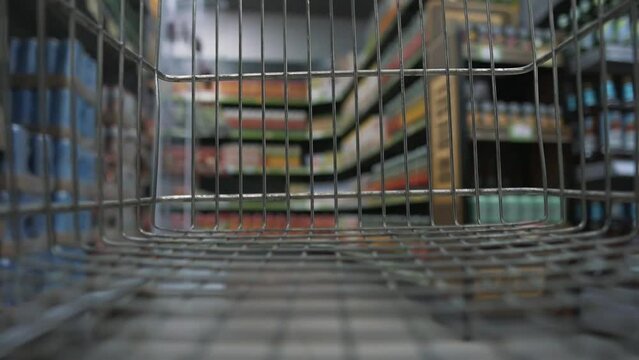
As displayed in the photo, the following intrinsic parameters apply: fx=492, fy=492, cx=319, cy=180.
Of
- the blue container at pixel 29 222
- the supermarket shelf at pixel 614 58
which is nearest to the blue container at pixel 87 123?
the blue container at pixel 29 222

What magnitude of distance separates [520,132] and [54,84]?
6.69 feet

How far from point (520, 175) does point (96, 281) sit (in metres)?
2.65

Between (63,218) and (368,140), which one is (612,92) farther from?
(63,218)

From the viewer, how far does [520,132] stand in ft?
7.76

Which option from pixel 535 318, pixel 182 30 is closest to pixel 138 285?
pixel 535 318

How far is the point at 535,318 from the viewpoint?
36cm

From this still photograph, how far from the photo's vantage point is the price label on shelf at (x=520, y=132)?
2.36 metres

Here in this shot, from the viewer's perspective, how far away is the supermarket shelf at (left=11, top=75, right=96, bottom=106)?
5.72 ft

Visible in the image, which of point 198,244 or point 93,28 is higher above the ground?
point 93,28

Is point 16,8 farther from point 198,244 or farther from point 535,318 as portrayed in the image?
point 535,318

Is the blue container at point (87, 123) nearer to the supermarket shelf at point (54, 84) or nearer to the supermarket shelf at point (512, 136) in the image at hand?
the supermarket shelf at point (54, 84)

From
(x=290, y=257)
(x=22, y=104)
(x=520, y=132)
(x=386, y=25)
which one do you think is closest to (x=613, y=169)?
(x=520, y=132)

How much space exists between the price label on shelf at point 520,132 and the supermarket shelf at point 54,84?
6.16 feet

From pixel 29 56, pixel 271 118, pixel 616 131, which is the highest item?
pixel 271 118
